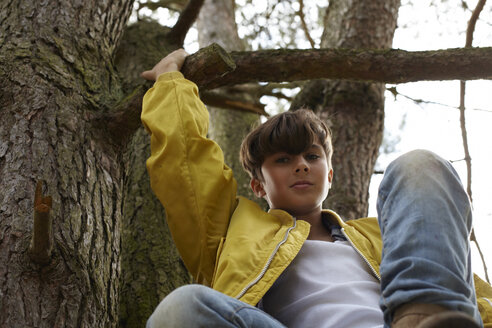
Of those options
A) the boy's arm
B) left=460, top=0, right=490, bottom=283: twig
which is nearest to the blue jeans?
the boy's arm

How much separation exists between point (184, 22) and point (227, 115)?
124 cm

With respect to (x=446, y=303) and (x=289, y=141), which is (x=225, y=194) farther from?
(x=446, y=303)

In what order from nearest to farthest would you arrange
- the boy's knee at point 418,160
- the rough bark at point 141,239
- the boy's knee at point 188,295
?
the boy's knee at point 188,295 → the boy's knee at point 418,160 → the rough bark at point 141,239

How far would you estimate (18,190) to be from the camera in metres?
1.66

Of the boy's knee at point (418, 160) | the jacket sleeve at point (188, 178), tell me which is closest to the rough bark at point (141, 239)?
the jacket sleeve at point (188, 178)

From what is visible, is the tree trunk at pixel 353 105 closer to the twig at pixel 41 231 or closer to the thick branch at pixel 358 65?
the thick branch at pixel 358 65

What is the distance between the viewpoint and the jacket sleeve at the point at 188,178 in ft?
6.06

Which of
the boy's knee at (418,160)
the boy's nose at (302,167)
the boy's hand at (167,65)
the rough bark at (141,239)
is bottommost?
the rough bark at (141,239)

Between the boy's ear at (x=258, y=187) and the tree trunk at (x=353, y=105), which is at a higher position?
the tree trunk at (x=353, y=105)

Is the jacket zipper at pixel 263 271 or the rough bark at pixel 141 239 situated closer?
the jacket zipper at pixel 263 271

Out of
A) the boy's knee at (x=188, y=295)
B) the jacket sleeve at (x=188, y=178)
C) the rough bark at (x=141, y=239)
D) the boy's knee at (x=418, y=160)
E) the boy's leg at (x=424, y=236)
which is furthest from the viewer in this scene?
the rough bark at (x=141, y=239)

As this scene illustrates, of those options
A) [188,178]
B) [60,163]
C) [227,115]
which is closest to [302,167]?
[188,178]

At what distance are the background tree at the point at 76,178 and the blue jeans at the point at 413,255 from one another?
43cm

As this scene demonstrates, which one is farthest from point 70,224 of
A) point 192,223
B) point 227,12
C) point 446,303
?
point 227,12
